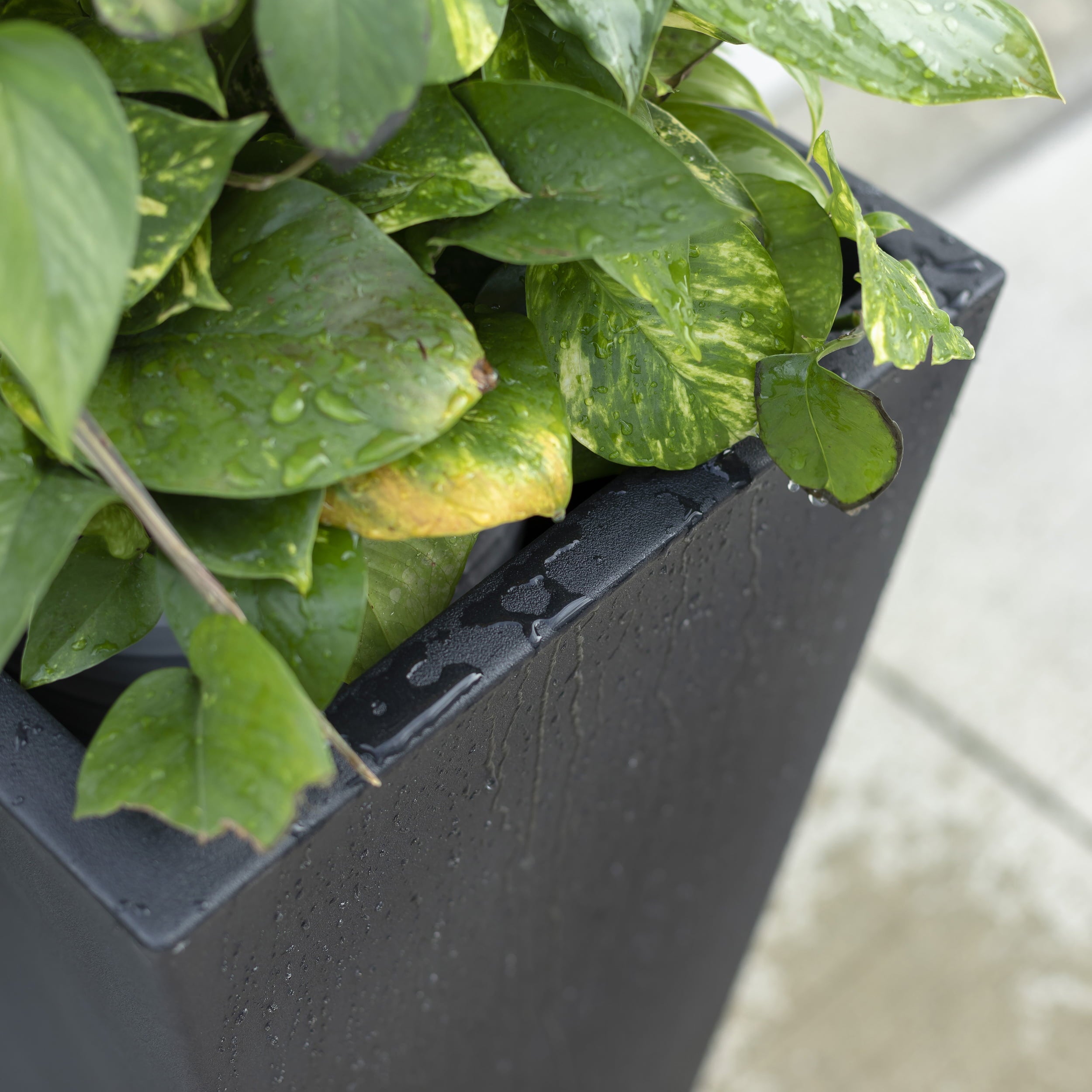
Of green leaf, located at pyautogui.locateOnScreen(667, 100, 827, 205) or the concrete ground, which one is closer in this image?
green leaf, located at pyautogui.locateOnScreen(667, 100, 827, 205)

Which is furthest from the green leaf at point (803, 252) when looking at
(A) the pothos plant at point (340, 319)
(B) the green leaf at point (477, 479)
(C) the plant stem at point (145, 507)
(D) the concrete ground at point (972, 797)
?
(D) the concrete ground at point (972, 797)

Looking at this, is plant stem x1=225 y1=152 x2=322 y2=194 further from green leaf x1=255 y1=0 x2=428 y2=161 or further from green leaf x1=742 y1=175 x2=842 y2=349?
green leaf x1=742 y1=175 x2=842 y2=349

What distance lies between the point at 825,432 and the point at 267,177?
7.4 inches

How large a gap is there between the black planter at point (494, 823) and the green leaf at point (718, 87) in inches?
3.5

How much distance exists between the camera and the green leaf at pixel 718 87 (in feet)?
1.65

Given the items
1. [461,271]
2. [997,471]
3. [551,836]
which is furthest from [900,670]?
[461,271]

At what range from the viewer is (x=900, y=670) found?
4.13ft

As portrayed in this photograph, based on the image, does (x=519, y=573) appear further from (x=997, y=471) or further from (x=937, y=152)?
(x=937, y=152)

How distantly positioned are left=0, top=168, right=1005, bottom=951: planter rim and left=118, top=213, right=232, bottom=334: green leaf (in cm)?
12

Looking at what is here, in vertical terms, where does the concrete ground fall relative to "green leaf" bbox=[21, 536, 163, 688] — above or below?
below

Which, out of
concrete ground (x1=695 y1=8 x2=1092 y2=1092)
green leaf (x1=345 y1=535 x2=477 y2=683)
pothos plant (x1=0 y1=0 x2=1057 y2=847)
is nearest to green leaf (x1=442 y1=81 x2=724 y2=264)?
pothos plant (x1=0 y1=0 x2=1057 y2=847)

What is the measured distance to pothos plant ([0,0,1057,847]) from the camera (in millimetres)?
236

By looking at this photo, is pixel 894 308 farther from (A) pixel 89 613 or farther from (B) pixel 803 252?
(A) pixel 89 613

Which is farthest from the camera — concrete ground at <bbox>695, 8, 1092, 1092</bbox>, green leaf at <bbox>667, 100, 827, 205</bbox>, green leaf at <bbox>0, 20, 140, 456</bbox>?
concrete ground at <bbox>695, 8, 1092, 1092</bbox>
